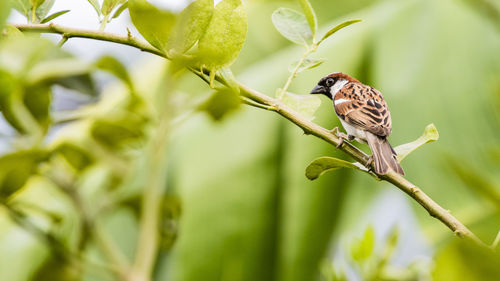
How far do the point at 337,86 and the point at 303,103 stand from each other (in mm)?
124

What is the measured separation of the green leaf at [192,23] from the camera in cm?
23

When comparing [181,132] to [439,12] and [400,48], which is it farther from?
[439,12]

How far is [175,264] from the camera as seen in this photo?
3.33 ft

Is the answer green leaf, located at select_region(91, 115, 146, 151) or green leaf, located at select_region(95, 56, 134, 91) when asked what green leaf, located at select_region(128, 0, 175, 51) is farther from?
green leaf, located at select_region(91, 115, 146, 151)

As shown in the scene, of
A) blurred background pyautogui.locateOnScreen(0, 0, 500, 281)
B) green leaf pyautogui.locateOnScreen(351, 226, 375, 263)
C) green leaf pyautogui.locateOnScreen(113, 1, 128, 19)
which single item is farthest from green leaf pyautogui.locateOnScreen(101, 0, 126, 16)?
blurred background pyautogui.locateOnScreen(0, 0, 500, 281)

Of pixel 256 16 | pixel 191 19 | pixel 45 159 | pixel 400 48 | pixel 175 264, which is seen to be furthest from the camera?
pixel 256 16

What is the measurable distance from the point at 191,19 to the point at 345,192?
102cm

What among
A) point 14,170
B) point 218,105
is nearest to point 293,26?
point 218,105

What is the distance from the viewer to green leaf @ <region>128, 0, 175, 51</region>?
23 centimetres

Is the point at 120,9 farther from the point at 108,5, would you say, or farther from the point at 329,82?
the point at 329,82

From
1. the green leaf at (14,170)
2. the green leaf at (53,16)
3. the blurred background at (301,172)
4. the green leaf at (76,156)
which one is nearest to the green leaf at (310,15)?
the green leaf at (53,16)

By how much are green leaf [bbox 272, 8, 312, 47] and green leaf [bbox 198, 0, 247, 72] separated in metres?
0.03

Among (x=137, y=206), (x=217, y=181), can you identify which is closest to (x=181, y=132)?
(x=217, y=181)

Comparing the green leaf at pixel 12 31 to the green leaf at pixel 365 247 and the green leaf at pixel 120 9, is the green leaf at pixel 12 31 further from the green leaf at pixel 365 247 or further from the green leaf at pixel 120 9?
the green leaf at pixel 365 247
